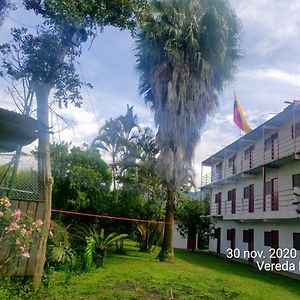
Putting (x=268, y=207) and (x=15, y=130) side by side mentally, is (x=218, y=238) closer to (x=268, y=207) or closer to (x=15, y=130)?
(x=268, y=207)

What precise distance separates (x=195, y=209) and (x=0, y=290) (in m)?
24.0

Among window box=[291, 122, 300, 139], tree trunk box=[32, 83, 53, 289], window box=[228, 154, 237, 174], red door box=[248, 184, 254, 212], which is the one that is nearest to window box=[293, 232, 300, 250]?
red door box=[248, 184, 254, 212]

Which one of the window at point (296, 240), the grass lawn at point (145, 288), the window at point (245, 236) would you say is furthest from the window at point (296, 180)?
the window at point (245, 236)

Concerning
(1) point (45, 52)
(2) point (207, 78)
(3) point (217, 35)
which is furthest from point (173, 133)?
(1) point (45, 52)

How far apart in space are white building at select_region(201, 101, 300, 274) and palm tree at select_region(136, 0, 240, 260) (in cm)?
424

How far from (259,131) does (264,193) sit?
3611mm

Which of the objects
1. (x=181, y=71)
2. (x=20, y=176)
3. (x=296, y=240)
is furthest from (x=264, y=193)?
(x=20, y=176)

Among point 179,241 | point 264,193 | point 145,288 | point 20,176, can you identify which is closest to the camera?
point 20,176

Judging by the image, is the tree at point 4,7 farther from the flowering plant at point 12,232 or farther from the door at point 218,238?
the door at point 218,238

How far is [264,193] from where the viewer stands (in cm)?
2009

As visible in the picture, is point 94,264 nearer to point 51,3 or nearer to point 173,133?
point 173,133

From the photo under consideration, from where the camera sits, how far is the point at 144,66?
1812 centimetres

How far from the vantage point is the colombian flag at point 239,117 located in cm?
2272

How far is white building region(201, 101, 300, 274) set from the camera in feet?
58.7
